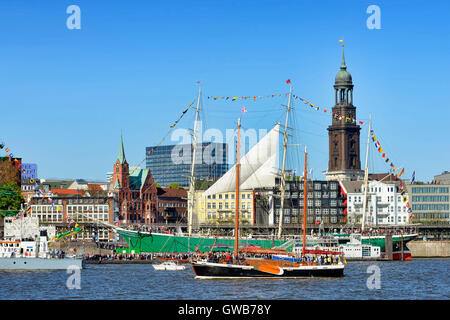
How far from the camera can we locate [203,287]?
60062 millimetres

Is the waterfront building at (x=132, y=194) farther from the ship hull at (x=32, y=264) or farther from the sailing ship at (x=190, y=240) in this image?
the ship hull at (x=32, y=264)

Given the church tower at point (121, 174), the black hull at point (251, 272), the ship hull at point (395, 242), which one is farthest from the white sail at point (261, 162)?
the black hull at point (251, 272)

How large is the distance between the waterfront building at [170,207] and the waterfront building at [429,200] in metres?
50.3

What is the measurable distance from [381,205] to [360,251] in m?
48.2

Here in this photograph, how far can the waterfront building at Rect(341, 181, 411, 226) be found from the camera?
513 ft

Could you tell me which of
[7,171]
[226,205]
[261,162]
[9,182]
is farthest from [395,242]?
[7,171]

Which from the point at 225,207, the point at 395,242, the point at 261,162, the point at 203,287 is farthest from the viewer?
the point at 225,207

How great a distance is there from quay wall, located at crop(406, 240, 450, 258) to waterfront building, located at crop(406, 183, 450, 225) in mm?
26233

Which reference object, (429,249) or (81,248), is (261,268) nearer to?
(81,248)

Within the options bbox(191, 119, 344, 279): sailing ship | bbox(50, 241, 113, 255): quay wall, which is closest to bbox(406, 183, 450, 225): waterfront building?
bbox(50, 241, 113, 255): quay wall

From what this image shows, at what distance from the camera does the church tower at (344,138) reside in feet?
636
